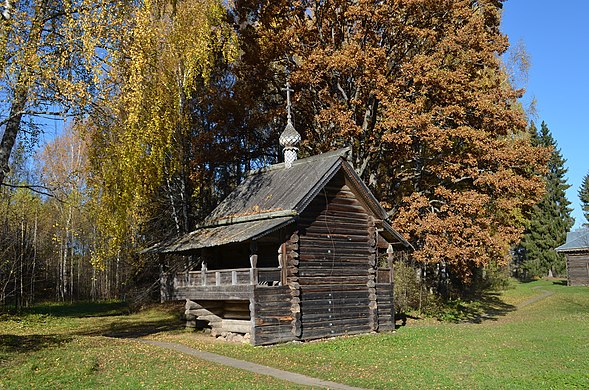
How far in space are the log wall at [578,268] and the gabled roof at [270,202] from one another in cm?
3512

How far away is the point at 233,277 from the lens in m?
19.4

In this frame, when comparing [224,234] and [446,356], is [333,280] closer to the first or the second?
[224,234]

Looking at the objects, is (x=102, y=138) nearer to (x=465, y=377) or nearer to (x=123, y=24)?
(x=123, y=24)

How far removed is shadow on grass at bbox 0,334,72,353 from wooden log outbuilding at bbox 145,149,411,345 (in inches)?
221

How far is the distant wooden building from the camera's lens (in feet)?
167

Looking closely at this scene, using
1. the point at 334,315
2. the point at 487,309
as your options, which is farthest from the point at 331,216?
the point at 487,309

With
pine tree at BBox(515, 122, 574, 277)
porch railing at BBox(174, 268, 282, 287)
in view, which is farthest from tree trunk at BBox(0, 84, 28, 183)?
pine tree at BBox(515, 122, 574, 277)

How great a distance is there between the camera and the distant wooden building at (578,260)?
50844 millimetres

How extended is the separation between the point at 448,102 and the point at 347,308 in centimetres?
1180

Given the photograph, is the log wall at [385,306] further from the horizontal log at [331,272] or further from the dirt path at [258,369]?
the dirt path at [258,369]

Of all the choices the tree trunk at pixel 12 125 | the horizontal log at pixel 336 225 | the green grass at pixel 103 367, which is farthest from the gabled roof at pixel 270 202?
the tree trunk at pixel 12 125

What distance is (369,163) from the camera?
2967 cm

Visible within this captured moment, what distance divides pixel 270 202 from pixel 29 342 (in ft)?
31.1

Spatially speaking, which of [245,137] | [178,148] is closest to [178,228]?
[178,148]
